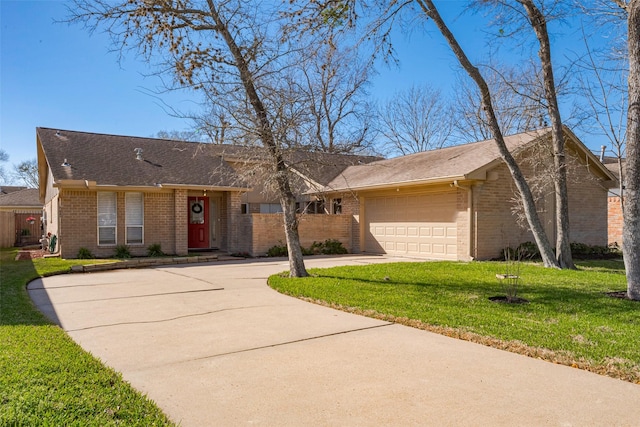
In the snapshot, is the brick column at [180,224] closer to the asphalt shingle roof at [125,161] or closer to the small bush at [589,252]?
the asphalt shingle roof at [125,161]

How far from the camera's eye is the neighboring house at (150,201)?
1468cm

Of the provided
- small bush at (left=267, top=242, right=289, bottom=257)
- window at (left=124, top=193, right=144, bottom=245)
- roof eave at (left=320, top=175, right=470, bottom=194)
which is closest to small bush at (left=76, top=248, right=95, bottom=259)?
window at (left=124, top=193, right=144, bottom=245)

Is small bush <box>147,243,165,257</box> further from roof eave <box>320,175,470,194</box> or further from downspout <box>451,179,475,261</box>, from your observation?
downspout <box>451,179,475,261</box>

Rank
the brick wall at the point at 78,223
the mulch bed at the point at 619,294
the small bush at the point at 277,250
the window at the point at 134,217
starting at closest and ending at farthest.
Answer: the mulch bed at the point at 619,294, the brick wall at the point at 78,223, the window at the point at 134,217, the small bush at the point at 277,250

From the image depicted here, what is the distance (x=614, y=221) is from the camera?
19.6m

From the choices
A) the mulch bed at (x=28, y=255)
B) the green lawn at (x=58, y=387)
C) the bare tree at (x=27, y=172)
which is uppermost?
the bare tree at (x=27, y=172)

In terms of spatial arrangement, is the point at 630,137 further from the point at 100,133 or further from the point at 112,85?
Result: the point at 100,133

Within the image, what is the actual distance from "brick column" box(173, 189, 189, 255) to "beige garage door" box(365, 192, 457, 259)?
23.5 ft

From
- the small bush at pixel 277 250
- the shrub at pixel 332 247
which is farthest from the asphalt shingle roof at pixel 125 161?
the shrub at pixel 332 247

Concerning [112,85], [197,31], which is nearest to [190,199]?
[112,85]

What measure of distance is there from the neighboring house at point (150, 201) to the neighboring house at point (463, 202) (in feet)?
5.17

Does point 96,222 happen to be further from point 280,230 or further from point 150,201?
point 280,230

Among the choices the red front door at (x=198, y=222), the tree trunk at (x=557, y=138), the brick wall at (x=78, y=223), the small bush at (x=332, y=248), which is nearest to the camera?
the tree trunk at (x=557, y=138)

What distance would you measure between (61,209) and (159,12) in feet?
27.4
